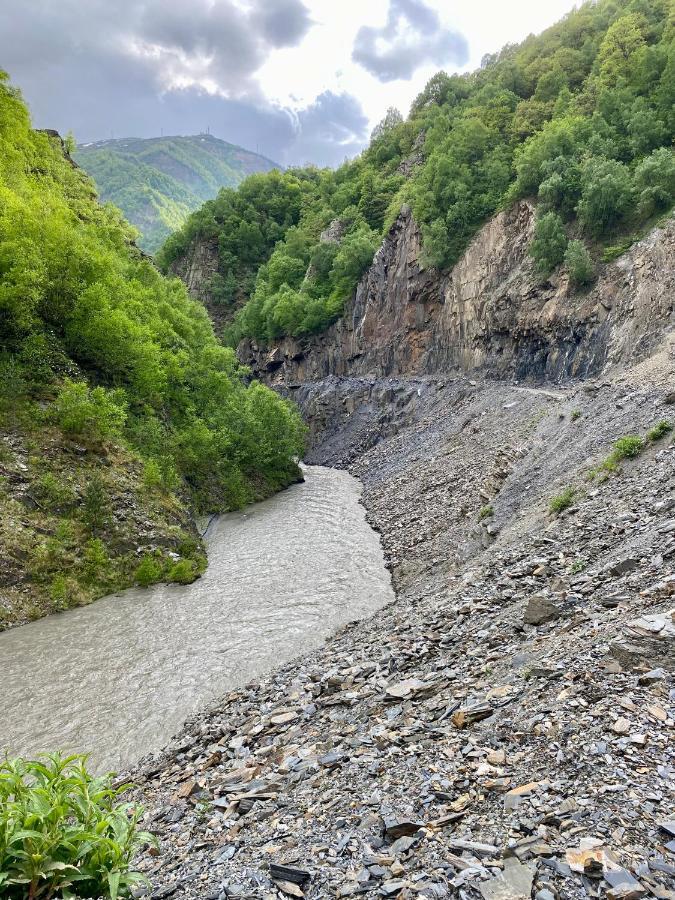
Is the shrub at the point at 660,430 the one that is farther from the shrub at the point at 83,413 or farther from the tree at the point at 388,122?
the tree at the point at 388,122

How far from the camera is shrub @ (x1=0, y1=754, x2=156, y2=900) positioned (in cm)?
414

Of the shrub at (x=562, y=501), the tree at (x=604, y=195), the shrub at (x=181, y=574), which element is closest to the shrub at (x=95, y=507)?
the shrub at (x=181, y=574)

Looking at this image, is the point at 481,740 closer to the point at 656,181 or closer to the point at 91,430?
the point at 91,430

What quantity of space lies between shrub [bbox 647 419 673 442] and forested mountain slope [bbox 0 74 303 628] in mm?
19153

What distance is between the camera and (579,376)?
33750 millimetres

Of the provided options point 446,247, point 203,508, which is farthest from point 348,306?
point 203,508

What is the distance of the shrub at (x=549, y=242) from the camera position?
3700 centimetres

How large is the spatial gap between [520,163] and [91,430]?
41624 millimetres

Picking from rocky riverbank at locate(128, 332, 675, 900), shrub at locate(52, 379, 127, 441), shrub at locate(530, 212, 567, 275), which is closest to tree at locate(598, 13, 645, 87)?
shrub at locate(530, 212, 567, 275)

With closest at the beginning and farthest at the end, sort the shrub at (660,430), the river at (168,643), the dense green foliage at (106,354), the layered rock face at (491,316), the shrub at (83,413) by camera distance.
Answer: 1. the river at (168,643)
2. the shrub at (660,430)
3. the shrub at (83,413)
4. the dense green foliage at (106,354)
5. the layered rock face at (491,316)

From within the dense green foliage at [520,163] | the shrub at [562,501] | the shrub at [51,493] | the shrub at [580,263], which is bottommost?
the shrub at [562,501]

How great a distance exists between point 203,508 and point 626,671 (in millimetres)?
31608

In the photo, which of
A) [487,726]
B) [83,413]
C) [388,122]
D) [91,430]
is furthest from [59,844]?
[388,122]

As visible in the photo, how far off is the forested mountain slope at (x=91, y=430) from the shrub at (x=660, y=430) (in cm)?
1915
